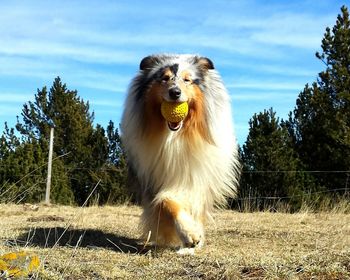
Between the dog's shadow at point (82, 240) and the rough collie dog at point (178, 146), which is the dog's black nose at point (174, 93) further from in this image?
the dog's shadow at point (82, 240)

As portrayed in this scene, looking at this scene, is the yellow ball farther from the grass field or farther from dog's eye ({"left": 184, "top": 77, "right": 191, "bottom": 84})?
the grass field

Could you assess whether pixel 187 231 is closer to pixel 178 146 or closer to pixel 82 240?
pixel 178 146

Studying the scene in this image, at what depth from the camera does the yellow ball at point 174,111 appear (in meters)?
4.92

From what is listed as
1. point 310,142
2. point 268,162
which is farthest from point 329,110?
point 268,162

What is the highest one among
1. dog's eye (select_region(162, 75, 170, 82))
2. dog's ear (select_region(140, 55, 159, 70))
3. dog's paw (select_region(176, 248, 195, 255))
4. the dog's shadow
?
dog's ear (select_region(140, 55, 159, 70))

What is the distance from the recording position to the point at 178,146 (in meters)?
5.09

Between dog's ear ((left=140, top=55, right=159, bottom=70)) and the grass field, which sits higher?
dog's ear ((left=140, top=55, right=159, bottom=70))

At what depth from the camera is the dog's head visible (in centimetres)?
499

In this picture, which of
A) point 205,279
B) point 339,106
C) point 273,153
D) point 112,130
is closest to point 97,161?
point 112,130

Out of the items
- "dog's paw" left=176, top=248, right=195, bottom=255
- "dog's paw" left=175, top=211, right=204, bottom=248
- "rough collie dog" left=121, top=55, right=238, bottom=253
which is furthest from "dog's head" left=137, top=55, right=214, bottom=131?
"dog's paw" left=176, top=248, right=195, bottom=255

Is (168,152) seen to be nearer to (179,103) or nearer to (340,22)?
(179,103)

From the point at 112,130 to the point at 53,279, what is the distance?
18992 millimetres

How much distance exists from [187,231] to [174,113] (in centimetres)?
110

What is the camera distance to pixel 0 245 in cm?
438
